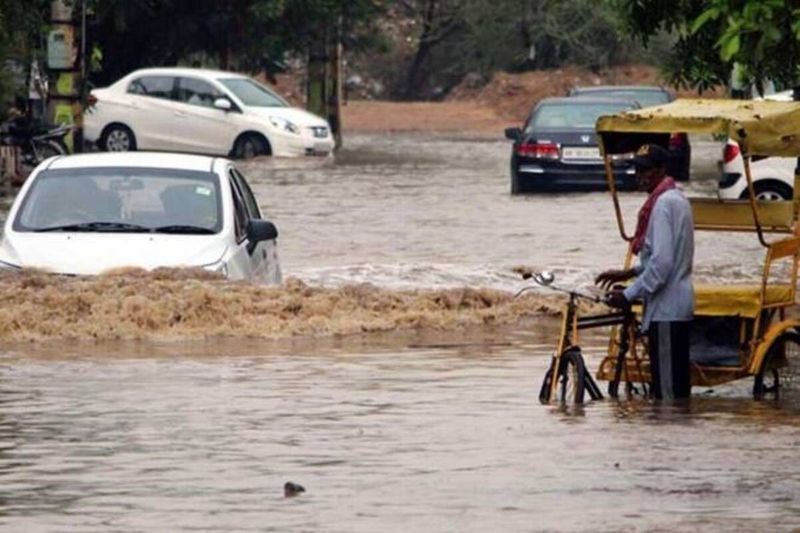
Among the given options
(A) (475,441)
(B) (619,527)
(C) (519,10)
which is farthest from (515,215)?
(C) (519,10)

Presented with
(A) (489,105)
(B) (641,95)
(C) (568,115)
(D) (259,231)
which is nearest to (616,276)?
(D) (259,231)

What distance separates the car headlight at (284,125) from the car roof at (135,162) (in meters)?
24.9

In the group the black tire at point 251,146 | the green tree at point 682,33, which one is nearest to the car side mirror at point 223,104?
the black tire at point 251,146

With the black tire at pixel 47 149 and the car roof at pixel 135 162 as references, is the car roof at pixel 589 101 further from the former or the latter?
the car roof at pixel 135 162

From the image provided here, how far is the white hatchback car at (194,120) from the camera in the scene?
43.8 meters

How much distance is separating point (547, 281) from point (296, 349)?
14.4 ft

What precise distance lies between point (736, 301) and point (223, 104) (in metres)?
29.6

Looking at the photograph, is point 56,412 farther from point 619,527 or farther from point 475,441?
point 619,527

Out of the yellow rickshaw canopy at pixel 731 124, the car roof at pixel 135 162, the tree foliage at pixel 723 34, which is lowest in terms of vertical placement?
the car roof at pixel 135 162

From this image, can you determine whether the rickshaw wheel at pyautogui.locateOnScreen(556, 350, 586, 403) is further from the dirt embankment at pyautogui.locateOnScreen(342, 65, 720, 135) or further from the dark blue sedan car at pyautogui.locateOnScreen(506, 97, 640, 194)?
the dirt embankment at pyautogui.locateOnScreen(342, 65, 720, 135)

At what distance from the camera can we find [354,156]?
158 feet

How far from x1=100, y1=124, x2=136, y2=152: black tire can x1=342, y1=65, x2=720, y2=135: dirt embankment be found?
22.5 metres

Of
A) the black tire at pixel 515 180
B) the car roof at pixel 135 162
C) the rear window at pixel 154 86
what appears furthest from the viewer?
the rear window at pixel 154 86

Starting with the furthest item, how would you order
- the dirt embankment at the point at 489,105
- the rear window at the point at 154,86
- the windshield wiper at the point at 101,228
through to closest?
the dirt embankment at the point at 489,105 < the rear window at the point at 154,86 < the windshield wiper at the point at 101,228
